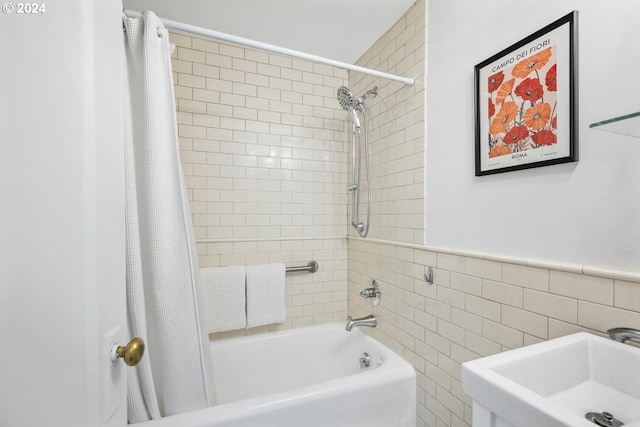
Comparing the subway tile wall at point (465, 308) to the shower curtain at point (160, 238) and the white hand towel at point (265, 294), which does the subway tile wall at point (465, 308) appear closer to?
the white hand towel at point (265, 294)

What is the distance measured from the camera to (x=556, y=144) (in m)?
1.01

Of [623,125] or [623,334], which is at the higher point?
[623,125]

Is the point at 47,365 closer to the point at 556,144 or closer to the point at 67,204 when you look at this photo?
the point at 67,204

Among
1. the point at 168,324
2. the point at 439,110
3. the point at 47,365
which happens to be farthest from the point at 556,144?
the point at 168,324

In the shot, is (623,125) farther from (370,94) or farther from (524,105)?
(370,94)

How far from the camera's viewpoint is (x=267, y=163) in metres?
2.22

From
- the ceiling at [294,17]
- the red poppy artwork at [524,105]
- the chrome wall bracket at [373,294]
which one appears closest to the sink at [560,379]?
the red poppy artwork at [524,105]

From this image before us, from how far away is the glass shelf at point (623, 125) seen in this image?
62cm

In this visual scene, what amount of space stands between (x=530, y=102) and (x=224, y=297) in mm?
1948

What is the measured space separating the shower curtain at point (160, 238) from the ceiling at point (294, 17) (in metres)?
0.73

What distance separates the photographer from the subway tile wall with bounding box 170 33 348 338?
2.05 meters

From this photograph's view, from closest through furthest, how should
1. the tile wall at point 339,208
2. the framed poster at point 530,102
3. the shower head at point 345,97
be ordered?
the framed poster at point 530,102 → the tile wall at point 339,208 → the shower head at point 345,97

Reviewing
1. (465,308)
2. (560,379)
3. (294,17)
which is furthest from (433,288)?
(294,17)

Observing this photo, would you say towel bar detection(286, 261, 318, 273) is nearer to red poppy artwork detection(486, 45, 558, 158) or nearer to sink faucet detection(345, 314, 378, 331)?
sink faucet detection(345, 314, 378, 331)
